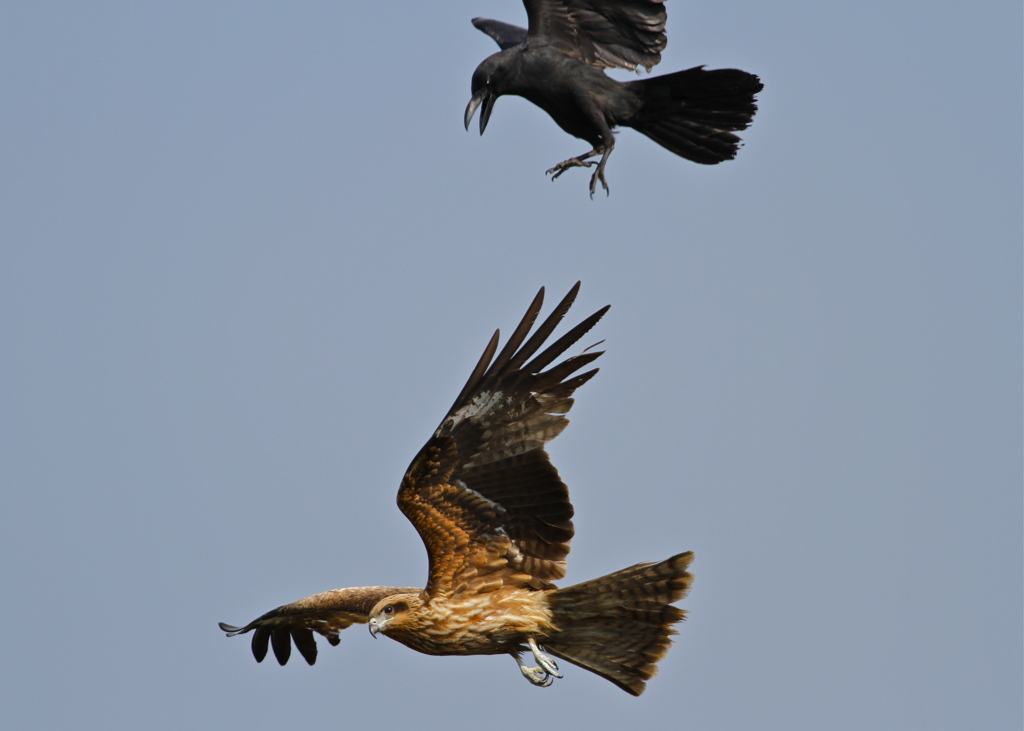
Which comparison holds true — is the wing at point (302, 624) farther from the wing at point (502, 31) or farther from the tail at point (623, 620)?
the wing at point (502, 31)

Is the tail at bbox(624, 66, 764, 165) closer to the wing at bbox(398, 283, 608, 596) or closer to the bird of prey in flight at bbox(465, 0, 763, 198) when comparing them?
the bird of prey in flight at bbox(465, 0, 763, 198)

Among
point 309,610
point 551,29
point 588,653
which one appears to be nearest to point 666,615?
point 588,653

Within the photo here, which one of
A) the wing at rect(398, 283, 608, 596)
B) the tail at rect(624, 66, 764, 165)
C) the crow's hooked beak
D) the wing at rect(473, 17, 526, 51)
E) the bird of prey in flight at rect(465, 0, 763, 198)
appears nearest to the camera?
the wing at rect(398, 283, 608, 596)

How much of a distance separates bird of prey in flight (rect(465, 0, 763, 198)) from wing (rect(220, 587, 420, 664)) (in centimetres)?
331

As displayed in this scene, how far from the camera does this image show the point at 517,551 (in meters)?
10.1

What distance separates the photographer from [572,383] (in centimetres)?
980

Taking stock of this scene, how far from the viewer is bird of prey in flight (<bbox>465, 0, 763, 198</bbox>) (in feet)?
36.9

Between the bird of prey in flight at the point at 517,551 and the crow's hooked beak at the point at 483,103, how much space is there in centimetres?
236

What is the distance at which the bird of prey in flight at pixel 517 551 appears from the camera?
9797 millimetres

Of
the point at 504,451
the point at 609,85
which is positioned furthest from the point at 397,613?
the point at 609,85

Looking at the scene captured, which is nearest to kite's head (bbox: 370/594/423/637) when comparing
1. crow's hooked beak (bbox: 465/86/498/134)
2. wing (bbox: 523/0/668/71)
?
crow's hooked beak (bbox: 465/86/498/134)

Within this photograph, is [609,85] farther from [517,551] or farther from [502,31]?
[517,551]

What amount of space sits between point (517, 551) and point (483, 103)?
136 inches

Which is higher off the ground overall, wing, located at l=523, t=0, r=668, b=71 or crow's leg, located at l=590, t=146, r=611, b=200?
wing, located at l=523, t=0, r=668, b=71
